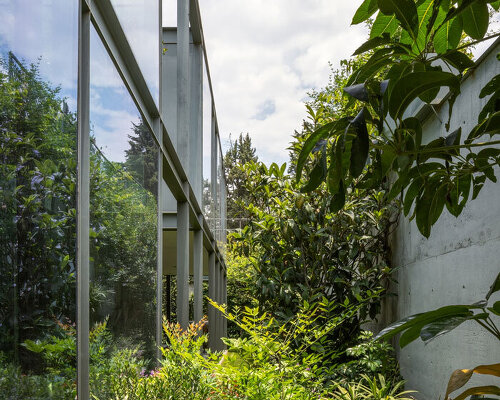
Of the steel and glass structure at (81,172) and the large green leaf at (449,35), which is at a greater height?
the large green leaf at (449,35)

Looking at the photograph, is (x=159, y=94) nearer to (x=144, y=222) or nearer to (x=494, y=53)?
(x=144, y=222)

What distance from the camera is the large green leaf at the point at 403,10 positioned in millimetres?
1372

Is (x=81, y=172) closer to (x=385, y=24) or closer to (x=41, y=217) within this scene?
(x=41, y=217)

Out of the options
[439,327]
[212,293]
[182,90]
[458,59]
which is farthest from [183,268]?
[212,293]

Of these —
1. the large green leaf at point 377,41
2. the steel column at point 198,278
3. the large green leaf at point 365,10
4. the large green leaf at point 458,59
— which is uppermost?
the large green leaf at point 365,10

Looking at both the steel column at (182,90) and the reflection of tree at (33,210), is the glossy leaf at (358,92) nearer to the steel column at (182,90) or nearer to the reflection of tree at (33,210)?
the reflection of tree at (33,210)

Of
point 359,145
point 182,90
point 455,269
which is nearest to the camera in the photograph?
point 359,145

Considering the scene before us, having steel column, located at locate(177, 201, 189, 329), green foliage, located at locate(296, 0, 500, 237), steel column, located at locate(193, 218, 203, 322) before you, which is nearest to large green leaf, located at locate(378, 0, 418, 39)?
green foliage, located at locate(296, 0, 500, 237)

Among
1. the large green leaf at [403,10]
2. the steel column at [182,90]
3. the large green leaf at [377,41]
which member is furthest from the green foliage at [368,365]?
the large green leaf at [403,10]

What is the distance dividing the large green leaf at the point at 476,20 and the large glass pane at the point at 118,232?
1347 millimetres

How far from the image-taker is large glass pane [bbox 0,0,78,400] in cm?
120

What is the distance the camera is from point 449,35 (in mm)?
1807

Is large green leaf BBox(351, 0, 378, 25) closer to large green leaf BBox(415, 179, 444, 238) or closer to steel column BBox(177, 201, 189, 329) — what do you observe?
large green leaf BBox(415, 179, 444, 238)

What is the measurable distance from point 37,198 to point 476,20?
4.83 feet
